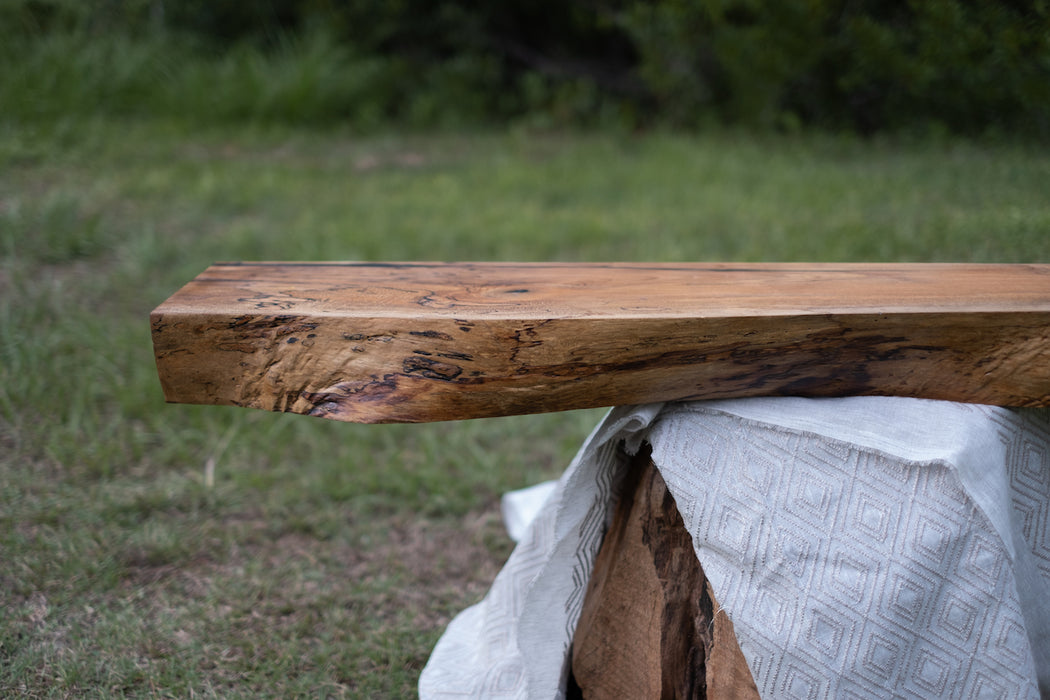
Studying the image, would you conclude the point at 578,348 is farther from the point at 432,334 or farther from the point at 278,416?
the point at 278,416

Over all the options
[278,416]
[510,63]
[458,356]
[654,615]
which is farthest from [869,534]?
[510,63]

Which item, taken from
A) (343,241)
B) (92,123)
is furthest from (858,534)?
(92,123)

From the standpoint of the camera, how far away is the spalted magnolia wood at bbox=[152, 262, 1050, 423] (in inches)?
43.9

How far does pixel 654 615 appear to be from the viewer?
1321 mm

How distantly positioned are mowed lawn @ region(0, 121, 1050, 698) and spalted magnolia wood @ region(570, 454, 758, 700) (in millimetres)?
450

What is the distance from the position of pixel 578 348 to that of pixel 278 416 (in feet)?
5.76

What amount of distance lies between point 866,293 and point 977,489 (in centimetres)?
33

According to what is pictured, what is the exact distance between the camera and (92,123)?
15.5ft

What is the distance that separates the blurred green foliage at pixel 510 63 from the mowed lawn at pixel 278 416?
0.28 m

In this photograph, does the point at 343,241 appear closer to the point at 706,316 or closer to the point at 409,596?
the point at 409,596

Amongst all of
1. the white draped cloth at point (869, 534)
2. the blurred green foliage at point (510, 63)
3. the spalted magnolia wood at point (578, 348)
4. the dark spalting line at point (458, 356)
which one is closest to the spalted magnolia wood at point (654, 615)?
the white draped cloth at point (869, 534)

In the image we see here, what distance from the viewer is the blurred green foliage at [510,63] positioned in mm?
2891

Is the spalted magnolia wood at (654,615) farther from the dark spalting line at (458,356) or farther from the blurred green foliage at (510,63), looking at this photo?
the blurred green foliage at (510,63)

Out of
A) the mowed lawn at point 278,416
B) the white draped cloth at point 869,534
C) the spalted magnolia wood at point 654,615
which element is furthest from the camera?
the mowed lawn at point 278,416
